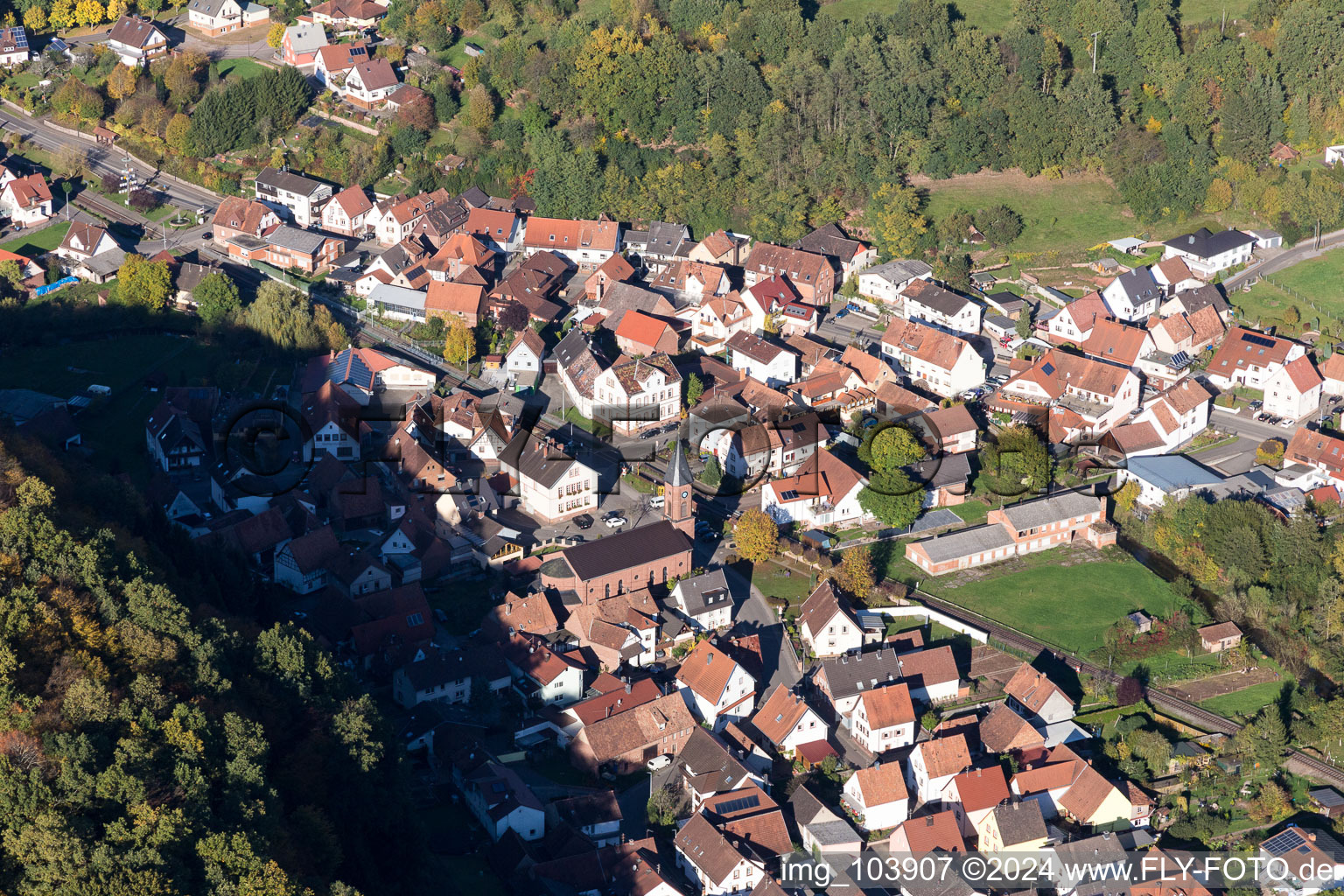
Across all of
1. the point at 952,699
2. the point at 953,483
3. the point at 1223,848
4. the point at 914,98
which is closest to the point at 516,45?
the point at 914,98

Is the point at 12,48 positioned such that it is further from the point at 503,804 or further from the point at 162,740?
the point at 503,804

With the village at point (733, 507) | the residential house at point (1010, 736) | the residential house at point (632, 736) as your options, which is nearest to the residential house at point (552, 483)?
the village at point (733, 507)

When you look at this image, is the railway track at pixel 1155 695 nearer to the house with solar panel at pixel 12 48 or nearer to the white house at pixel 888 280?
the white house at pixel 888 280

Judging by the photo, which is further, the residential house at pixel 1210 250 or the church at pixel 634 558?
the residential house at pixel 1210 250

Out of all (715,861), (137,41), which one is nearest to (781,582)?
(715,861)

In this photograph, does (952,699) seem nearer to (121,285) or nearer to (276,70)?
(121,285)

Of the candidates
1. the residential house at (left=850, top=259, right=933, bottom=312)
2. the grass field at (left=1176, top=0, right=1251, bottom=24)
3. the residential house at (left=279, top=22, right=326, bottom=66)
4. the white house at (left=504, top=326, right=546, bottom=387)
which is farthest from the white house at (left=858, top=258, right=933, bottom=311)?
the residential house at (left=279, top=22, right=326, bottom=66)
